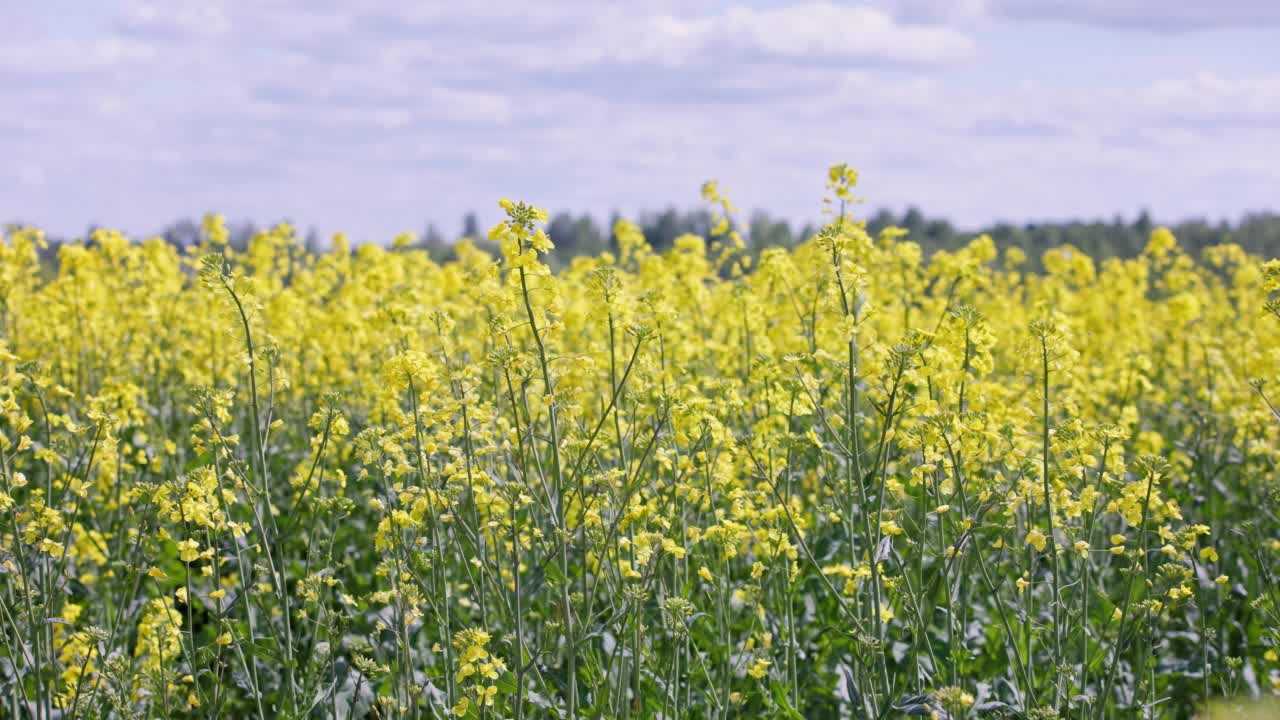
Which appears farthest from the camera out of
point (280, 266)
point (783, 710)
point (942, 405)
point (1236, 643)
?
point (280, 266)

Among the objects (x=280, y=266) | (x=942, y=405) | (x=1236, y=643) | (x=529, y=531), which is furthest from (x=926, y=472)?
(x=280, y=266)

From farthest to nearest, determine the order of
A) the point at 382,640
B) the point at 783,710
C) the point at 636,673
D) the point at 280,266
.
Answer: the point at 280,266, the point at 382,640, the point at 783,710, the point at 636,673

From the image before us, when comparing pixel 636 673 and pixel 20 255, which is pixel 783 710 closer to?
pixel 636 673

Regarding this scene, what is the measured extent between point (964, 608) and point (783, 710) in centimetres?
85

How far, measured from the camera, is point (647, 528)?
4.14 meters

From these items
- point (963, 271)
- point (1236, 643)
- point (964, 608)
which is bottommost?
point (1236, 643)

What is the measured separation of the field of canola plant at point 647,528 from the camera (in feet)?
12.2

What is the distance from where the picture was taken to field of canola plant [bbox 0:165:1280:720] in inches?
146

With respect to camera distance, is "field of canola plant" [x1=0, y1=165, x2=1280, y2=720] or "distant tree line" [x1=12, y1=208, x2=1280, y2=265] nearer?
"field of canola plant" [x1=0, y1=165, x2=1280, y2=720]

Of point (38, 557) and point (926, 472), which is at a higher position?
point (926, 472)

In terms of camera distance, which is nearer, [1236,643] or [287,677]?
[287,677]

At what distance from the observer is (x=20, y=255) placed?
8.90 m

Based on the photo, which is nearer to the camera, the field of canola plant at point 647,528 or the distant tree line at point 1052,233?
the field of canola plant at point 647,528

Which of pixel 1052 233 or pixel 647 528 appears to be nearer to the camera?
pixel 647 528
